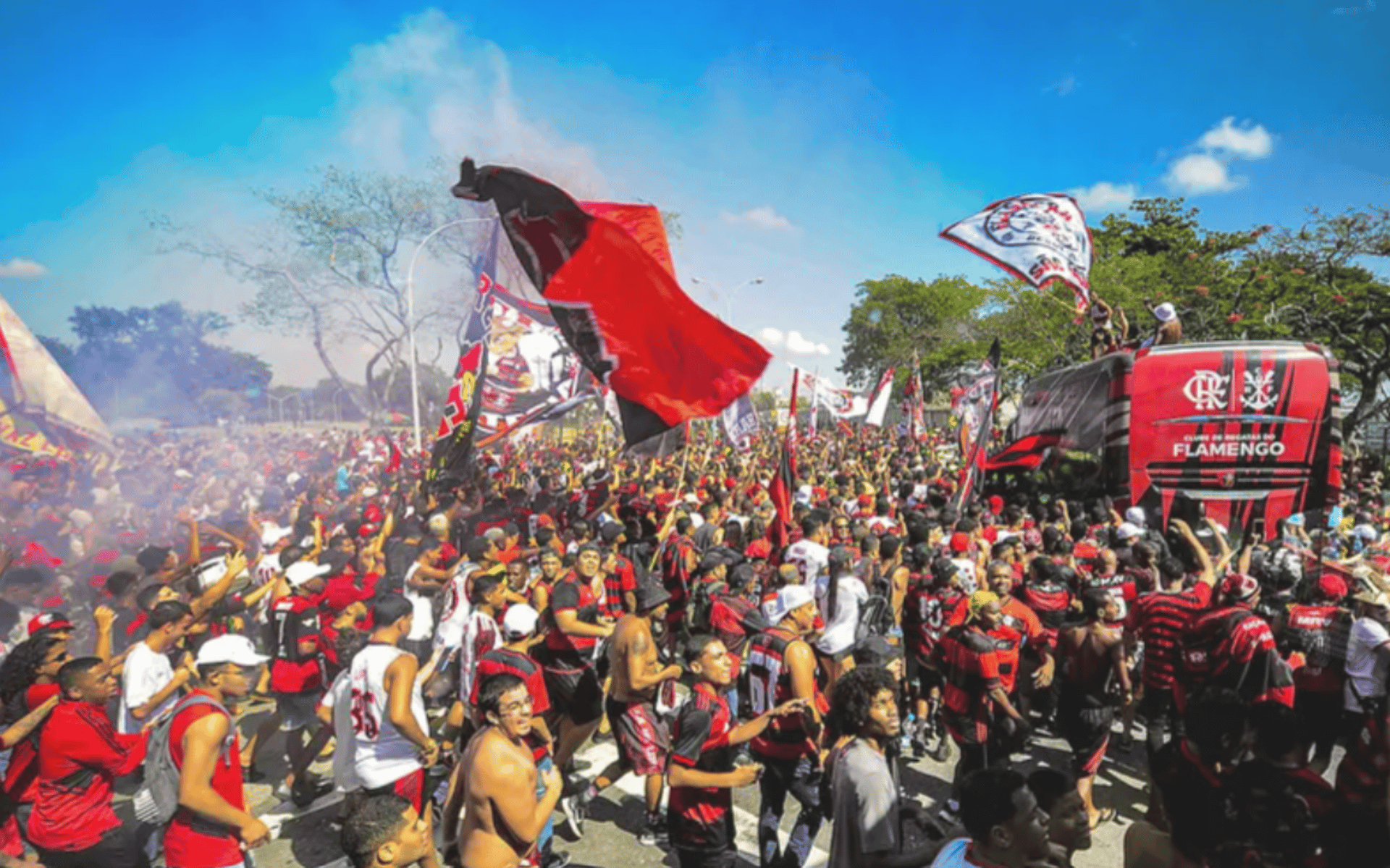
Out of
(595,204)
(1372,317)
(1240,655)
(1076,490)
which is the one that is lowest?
(1240,655)

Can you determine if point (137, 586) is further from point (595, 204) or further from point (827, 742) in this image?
point (827, 742)

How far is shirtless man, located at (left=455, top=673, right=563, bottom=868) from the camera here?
3.16m

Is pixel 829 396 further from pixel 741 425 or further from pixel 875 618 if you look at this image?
pixel 875 618

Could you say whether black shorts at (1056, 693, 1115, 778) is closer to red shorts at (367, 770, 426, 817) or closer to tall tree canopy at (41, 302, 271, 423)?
red shorts at (367, 770, 426, 817)

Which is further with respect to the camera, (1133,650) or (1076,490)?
(1076,490)

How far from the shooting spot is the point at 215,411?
122 ft

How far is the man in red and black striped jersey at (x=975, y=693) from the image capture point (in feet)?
16.4

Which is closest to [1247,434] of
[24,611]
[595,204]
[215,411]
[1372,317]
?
[595,204]

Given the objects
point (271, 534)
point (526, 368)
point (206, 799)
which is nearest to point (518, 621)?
point (206, 799)

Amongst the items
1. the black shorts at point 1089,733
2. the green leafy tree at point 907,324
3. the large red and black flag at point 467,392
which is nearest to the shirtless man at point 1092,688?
the black shorts at point 1089,733

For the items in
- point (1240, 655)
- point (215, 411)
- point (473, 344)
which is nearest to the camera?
point (1240, 655)

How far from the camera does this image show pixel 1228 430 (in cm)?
619

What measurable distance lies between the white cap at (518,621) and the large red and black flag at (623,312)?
1547 mm

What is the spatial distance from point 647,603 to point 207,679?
2.58 m
